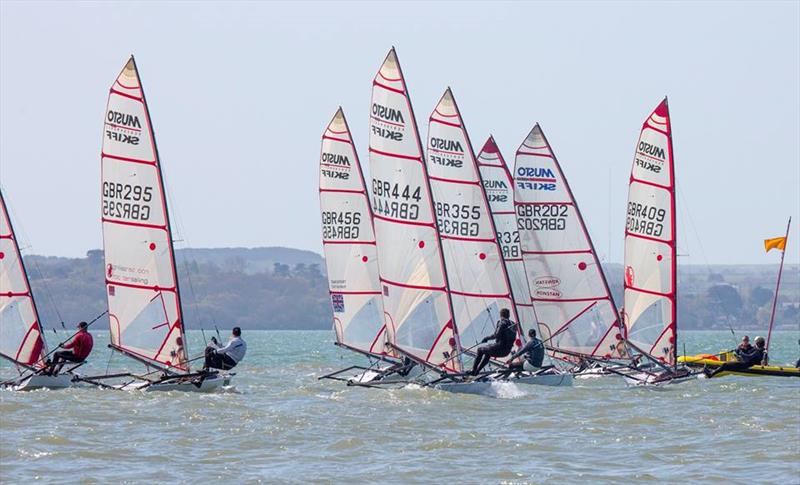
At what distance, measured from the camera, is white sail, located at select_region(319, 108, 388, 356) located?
108ft

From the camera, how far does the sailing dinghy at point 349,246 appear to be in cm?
3284

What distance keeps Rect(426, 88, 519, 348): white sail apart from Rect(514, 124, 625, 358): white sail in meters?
3.17

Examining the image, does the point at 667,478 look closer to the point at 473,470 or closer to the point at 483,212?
the point at 473,470

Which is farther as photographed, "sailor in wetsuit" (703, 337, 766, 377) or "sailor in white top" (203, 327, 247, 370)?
"sailor in wetsuit" (703, 337, 766, 377)

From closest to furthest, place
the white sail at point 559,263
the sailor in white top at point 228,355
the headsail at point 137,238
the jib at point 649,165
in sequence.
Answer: the sailor in white top at point 228,355, the headsail at point 137,238, the jib at point 649,165, the white sail at point 559,263

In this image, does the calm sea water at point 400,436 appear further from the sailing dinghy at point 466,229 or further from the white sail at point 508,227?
the white sail at point 508,227

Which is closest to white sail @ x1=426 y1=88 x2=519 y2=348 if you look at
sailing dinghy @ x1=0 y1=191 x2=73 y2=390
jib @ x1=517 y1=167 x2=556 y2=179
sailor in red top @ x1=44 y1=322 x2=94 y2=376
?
jib @ x1=517 y1=167 x2=556 y2=179

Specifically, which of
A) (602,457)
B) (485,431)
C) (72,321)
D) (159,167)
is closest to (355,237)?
(159,167)

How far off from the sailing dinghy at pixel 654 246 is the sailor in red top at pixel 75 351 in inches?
436

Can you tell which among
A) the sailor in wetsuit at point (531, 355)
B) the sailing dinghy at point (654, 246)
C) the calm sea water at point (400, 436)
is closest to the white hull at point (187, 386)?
the calm sea water at point (400, 436)

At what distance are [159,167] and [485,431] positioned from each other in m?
8.88

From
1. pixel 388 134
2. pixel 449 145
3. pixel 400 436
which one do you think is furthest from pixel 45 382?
pixel 449 145

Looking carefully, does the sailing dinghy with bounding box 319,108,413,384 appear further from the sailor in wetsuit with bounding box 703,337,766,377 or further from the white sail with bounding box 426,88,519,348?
the sailor in wetsuit with bounding box 703,337,766,377

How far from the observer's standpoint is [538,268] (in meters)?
34.4
